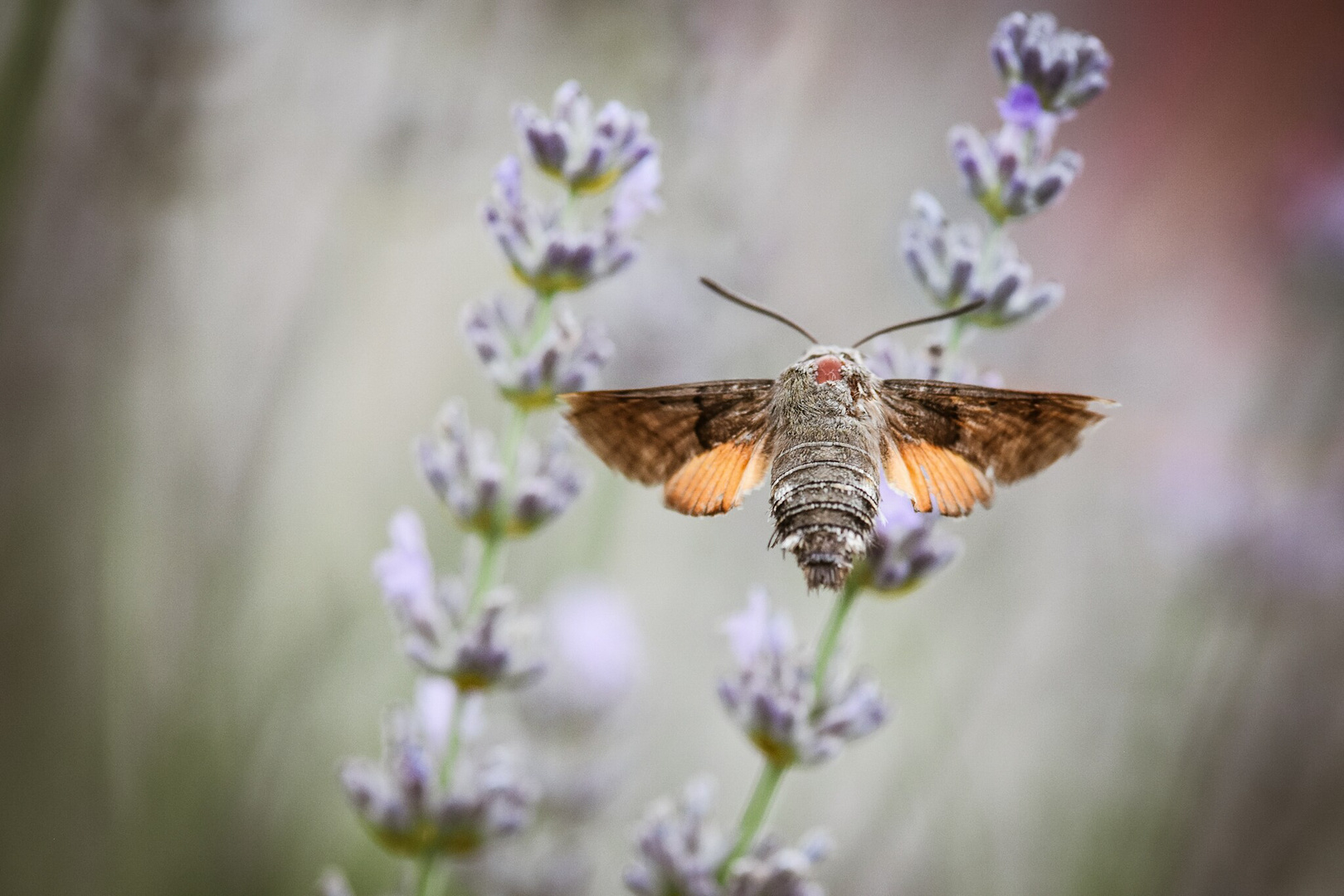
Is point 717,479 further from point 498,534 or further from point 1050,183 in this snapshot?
point 1050,183

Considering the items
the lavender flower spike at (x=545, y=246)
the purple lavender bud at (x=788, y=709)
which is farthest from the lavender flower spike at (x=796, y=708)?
the lavender flower spike at (x=545, y=246)

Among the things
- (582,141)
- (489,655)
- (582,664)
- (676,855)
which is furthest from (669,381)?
(676,855)

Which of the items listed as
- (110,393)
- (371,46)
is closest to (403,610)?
(110,393)

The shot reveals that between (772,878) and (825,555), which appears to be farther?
(772,878)

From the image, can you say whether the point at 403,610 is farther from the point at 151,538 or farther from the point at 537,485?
the point at 151,538

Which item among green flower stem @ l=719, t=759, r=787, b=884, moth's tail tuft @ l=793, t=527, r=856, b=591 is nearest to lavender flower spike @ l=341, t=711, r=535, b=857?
green flower stem @ l=719, t=759, r=787, b=884

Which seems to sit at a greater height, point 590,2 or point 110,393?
point 590,2

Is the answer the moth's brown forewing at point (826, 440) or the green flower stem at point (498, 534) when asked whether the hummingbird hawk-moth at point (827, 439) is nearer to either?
the moth's brown forewing at point (826, 440)

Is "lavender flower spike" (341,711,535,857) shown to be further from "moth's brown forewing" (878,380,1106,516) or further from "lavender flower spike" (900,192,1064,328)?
"lavender flower spike" (900,192,1064,328)
